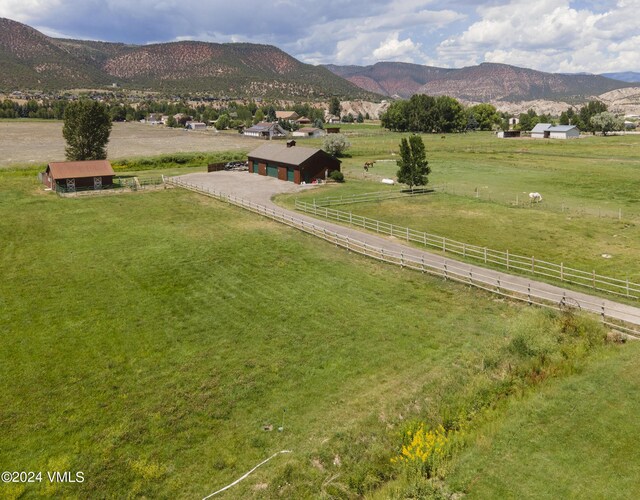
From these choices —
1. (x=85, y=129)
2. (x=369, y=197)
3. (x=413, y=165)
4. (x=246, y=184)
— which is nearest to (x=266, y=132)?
(x=85, y=129)

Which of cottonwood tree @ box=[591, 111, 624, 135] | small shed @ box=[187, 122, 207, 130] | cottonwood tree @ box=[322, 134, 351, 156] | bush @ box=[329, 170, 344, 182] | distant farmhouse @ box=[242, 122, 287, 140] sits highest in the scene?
cottonwood tree @ box=[591, 111, 624, 135]

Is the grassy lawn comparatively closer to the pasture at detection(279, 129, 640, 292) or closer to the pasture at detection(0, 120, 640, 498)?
the pasture at detection(0, 120, 640, 498)

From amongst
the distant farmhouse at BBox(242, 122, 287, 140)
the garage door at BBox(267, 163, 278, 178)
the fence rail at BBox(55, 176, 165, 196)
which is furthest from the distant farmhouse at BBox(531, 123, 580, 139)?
the fence rail at BBox(55, 176, 165, 196)

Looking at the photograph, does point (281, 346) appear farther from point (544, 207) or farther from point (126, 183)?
point (126, 183)

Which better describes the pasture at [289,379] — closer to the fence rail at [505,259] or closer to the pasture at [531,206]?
the pasture at [531,206]

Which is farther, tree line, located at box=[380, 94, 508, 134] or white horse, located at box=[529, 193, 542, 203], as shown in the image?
tree line, located at box=[380, 94, 508, 134]

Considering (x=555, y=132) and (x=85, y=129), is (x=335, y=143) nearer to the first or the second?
(x=85, y=129)
